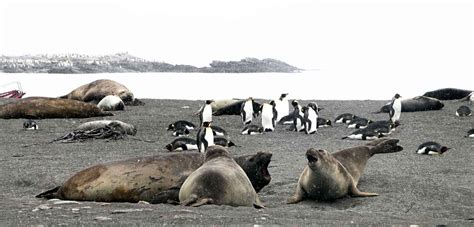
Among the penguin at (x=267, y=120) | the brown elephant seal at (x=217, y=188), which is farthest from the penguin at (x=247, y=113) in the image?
the brown elephant seal at (x=217, y=188)

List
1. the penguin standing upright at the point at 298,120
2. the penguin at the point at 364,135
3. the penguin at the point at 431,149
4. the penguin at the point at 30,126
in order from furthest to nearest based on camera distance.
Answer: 1. the penguin standing upright at the point at 298,120
2. the penguin at the point at 30,126
3. the penguin at the point at 364,135
4. the penguin at the point at 431,149

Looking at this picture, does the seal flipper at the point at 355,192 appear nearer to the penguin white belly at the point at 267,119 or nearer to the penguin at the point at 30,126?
the penguin white belly at the point at 267,119

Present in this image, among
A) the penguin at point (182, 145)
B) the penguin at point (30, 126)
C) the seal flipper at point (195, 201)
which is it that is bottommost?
the penguin at point (30, 126)

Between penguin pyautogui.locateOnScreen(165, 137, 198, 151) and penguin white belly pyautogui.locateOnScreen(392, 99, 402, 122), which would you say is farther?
penguin white belly pyautogui.locateOnScreen(392, 99, 402, 122)

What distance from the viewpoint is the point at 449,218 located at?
19.2 feet

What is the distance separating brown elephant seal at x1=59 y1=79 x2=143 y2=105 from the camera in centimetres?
1942

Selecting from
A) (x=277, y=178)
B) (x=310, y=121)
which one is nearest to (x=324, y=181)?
(x=277, y=178)

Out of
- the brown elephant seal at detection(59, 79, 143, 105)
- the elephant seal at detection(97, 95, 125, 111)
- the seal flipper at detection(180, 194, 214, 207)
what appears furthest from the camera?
the brown elephant seal at detection(59, 79, 143, 105)

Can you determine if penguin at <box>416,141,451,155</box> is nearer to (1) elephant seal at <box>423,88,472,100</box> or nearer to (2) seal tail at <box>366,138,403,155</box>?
(2) seal tail at <box>366,138,403,155</box>

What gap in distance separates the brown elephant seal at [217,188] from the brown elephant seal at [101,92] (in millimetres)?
13488

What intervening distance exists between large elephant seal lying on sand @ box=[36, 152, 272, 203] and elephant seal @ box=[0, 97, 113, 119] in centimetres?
875

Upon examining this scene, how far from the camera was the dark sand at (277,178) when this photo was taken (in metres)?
5.32

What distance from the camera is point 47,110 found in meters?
15.1

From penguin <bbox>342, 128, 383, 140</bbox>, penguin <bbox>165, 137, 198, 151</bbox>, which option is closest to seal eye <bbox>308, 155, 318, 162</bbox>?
penguin <bbox>165, 137, 198, 151</bbox>
